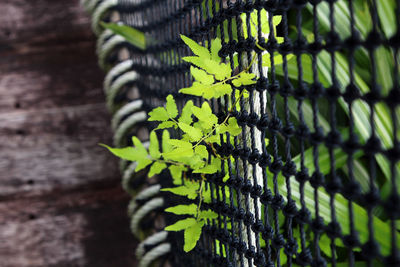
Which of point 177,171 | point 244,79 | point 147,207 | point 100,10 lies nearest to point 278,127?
point 244,79

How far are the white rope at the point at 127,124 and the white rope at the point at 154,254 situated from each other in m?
0.14

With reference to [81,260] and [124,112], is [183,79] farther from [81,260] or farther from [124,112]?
[81,260]

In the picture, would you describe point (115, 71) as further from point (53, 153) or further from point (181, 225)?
point (181, 225)

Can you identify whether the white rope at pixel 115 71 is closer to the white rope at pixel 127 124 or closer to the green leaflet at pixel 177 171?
the white rope at pixel 127 124

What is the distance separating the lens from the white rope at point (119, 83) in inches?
22.6

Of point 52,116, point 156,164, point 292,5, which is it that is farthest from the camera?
point 52,116

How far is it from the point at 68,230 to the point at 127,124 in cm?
27

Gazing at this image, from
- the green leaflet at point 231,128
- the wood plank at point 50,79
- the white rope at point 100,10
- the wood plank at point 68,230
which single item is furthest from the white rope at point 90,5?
the green leaflet at point 231,128

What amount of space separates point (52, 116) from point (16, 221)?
18 cm

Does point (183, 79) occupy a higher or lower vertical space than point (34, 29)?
lower

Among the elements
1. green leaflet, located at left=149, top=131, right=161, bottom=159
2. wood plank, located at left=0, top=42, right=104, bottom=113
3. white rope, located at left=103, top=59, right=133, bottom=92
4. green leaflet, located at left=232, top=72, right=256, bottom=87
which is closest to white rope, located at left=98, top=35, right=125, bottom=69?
white rope, located at left=103, top=59, right=133, bottom=92

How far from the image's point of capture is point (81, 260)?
0.71m

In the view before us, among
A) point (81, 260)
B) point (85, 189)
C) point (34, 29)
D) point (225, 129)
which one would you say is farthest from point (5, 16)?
point (225, 129)

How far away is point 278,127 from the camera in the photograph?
0.89 feet
